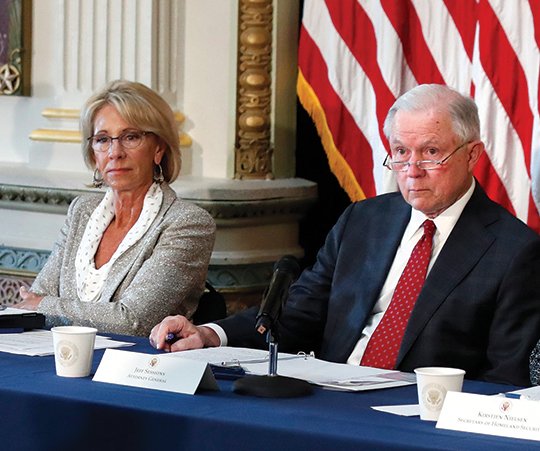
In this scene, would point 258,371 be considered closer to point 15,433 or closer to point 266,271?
point 15,433

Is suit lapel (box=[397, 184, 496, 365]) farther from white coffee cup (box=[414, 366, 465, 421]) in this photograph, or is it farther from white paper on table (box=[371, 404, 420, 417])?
white coffee cup (box=[414, 366, 465, 421])

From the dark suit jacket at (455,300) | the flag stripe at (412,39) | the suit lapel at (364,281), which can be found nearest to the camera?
the dark suit jacket at (455,300)

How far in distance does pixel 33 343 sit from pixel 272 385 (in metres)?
0.88

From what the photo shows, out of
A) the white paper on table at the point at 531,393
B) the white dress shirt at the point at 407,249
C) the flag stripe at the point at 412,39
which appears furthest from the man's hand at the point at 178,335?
the flag stripe at the point at 412,39

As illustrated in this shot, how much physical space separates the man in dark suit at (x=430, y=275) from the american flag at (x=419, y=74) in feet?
2.86

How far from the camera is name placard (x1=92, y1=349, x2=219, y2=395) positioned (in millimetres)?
2574

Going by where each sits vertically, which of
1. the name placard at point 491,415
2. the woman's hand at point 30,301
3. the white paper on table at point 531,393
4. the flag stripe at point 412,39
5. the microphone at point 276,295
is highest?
the flag stripe at point 412,39

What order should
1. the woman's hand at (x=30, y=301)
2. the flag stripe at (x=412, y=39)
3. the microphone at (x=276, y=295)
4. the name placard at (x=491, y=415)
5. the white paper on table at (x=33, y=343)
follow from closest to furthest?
the name placard at (x=491, y=415) < the microphone at (x=276, y=295) < the white paper on table at (x=33, y=343) < the woman's hand at (x=30, y=301) < the flag stripe at (x=412, y=39)

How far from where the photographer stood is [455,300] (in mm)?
3330

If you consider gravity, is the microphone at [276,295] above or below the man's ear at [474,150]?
below

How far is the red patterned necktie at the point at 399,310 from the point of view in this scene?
3416mm

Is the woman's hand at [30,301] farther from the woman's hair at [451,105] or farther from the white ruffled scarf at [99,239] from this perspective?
the woman's hair at [451,105]

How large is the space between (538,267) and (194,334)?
3.04 feet

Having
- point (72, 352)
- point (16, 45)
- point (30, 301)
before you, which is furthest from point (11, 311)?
point (16, 45)
